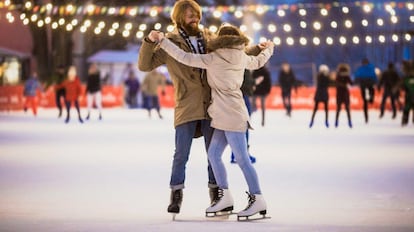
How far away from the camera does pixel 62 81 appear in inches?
1203

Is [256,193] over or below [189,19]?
below

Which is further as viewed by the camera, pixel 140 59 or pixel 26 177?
pixel 26 177

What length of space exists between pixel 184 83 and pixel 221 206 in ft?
3.21

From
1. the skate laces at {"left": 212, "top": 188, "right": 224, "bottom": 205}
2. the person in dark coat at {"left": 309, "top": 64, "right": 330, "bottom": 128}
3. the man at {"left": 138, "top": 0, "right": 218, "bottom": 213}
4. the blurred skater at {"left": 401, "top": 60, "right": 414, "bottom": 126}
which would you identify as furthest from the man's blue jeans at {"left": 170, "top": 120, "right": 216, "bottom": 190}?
the blurred skater at {"left": 401, "top": 60, "right": 414, "bottom": 126}

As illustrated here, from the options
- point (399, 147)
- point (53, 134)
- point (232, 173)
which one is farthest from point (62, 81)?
point (232, 173)

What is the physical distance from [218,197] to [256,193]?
0.34 m

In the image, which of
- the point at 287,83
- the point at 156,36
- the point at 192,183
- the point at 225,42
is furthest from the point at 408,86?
the point at 156,36

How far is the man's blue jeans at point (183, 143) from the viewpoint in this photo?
8.91 metres

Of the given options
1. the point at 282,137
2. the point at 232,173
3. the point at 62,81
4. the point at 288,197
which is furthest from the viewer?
the point at 62,81

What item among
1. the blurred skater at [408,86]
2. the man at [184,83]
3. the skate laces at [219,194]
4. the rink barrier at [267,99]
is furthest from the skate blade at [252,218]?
the rink barrier at [267,99]

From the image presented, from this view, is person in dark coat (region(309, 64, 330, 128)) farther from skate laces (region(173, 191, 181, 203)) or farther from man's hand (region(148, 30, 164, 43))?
man's hand (region(148, 30, 164, 43))

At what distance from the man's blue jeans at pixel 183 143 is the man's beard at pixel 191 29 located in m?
0.68

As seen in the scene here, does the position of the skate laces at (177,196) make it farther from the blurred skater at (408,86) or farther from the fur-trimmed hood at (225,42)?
the blurred skater at (408,86)

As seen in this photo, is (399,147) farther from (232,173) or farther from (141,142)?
(232,173)
